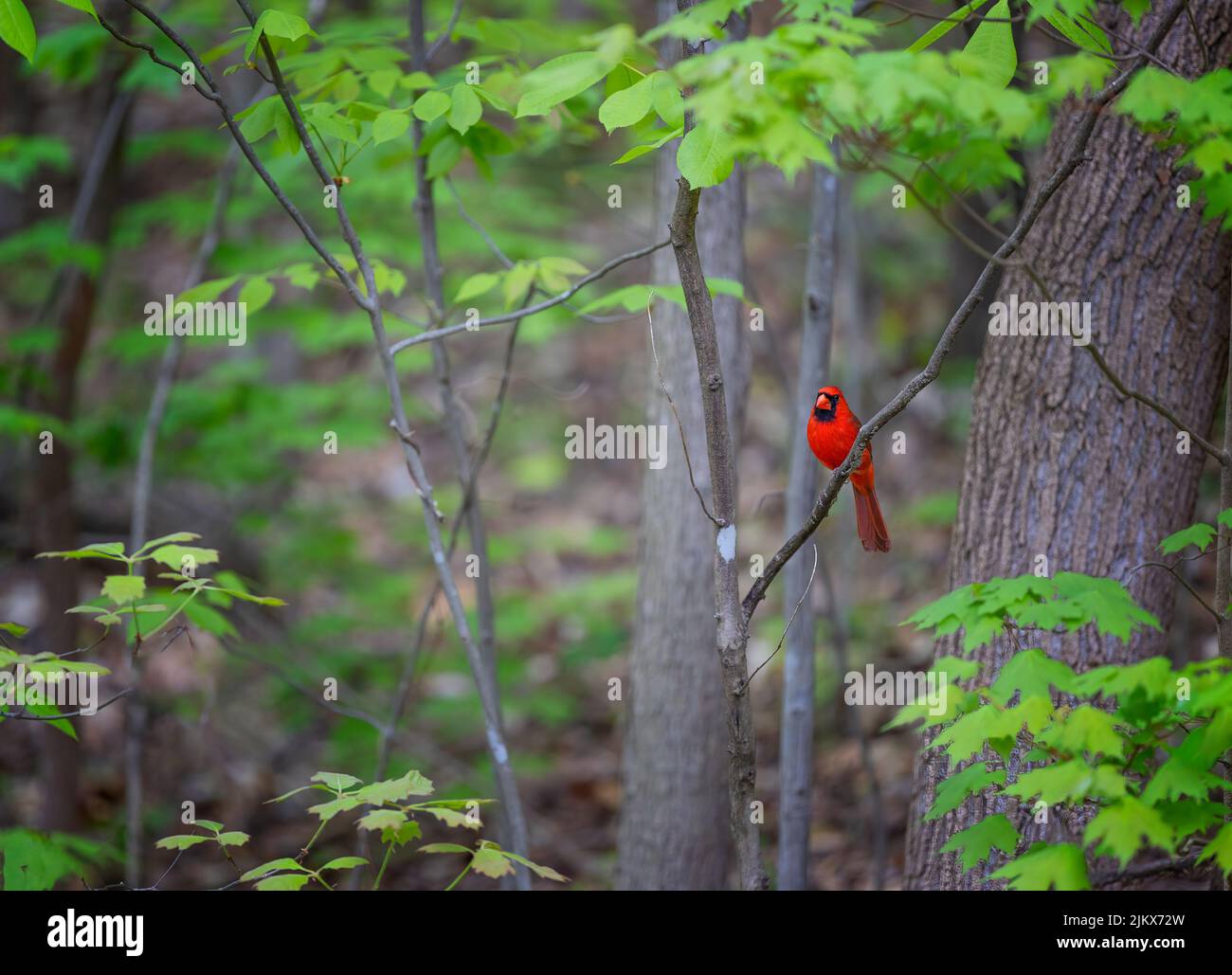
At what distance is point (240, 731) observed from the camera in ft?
20.7

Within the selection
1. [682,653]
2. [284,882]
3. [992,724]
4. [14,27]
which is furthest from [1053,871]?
[14,27]

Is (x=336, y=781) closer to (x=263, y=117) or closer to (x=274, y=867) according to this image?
(x=274, y=867)

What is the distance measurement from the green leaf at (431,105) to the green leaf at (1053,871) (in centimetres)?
211

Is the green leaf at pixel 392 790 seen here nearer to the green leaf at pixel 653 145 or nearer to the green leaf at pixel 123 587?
the green leaf at pixel 123 587

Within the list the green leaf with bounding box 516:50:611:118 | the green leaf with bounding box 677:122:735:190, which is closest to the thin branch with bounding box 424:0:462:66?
the green leaf with bounding box 516:50:611:118

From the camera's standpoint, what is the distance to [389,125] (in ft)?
8.40

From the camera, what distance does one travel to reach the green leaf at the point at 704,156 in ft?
6.66

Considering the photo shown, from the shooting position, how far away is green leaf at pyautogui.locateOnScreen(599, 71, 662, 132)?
7.06 ft

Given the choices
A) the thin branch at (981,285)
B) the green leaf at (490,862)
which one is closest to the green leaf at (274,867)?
the green leaf at (490,862)

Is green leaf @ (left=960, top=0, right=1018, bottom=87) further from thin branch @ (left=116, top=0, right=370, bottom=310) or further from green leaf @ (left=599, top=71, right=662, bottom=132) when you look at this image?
thin branch @ (left=116, top=0, right=370, bottom=310)

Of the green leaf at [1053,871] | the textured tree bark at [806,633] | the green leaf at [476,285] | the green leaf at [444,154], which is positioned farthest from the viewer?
the textured tree bark at [806,633]

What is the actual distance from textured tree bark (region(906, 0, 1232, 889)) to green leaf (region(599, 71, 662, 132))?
4.37ft

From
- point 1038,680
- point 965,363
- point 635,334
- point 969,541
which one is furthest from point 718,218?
point 635,334
